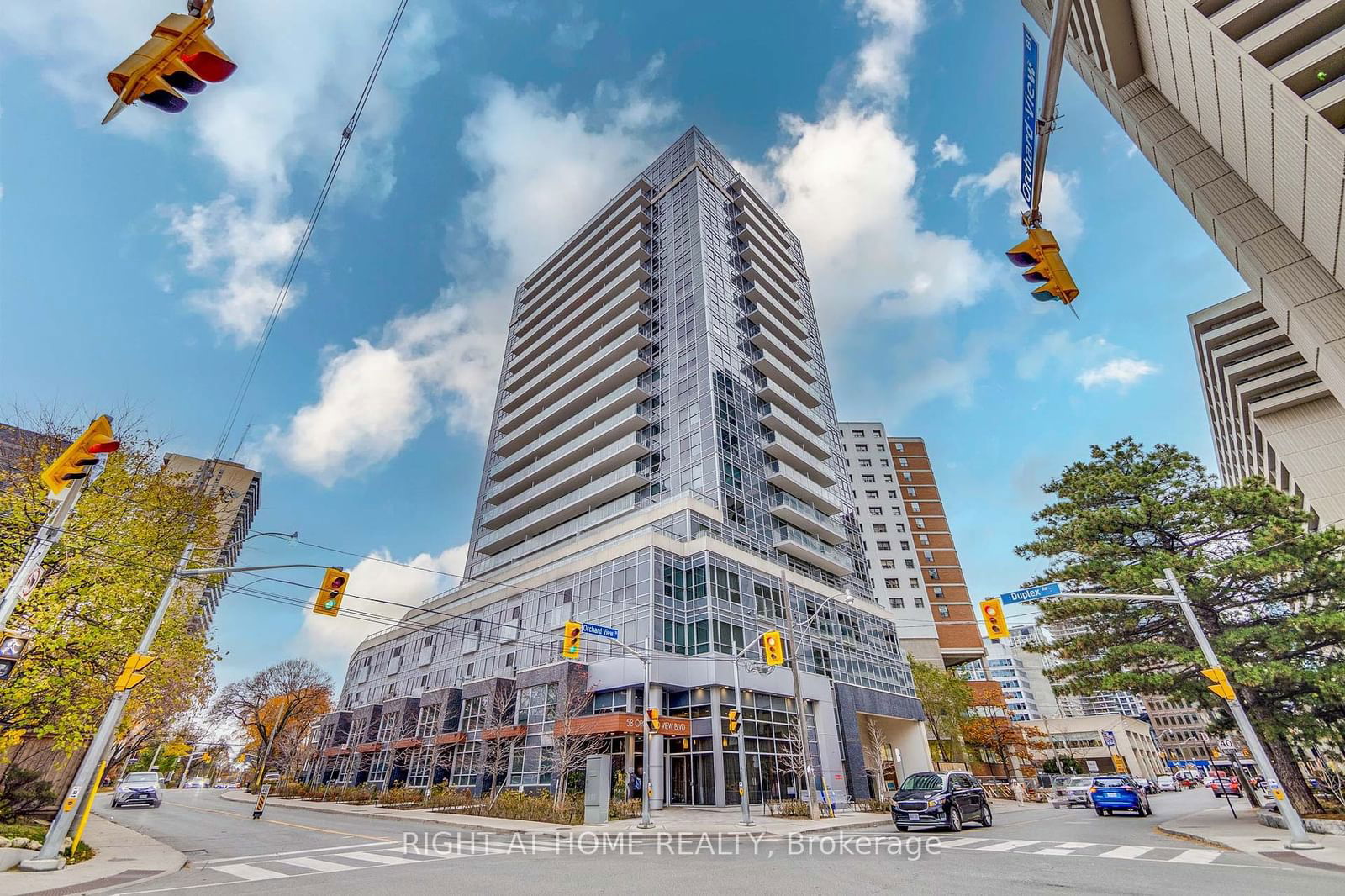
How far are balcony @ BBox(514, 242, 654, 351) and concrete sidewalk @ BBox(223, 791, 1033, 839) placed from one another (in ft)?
153

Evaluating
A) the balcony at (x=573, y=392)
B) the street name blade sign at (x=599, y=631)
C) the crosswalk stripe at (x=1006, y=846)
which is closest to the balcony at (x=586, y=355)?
the balcony at (x=573, y=392)

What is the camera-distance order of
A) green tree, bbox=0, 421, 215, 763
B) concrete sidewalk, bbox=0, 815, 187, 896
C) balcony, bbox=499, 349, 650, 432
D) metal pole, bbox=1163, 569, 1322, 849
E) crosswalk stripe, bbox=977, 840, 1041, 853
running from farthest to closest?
balcony, bbox=499, 349, 650, 432 < green tree, bbox=0, 421, 215, 763 < crosswalk stripe, bbox=977, 840, 1041, 853 < metal pole, bbox=1163, 569, 1322, 849 < concrete sidewalk, bbox=0, 815, 187, 896

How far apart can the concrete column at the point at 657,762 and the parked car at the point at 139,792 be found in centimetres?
2956

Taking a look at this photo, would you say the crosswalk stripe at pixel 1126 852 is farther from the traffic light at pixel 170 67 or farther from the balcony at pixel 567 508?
the balcony at pixel 567 508

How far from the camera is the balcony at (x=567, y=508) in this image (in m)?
45.7

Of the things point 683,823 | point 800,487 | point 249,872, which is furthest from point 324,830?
point 800,487

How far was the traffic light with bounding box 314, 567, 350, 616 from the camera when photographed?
14055mm

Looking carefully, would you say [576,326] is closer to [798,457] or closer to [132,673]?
[798,457]

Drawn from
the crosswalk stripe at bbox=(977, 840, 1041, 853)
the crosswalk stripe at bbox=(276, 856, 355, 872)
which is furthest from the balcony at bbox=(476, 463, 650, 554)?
the crosswalk stripe at bbox=(276, 856, 355, 872)

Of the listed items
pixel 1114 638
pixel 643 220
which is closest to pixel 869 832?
pixel 1114 638

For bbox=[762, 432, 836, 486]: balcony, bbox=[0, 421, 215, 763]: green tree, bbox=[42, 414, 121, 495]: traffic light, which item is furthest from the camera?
bbox=[762, 432, 836, 486]: balcony

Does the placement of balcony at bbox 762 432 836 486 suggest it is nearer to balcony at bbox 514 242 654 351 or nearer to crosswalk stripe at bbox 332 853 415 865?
balcony at bbox 514 242 654 351

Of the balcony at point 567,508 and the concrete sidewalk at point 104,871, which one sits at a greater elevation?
the balcony at point 567,508

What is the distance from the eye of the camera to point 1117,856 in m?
12.0
